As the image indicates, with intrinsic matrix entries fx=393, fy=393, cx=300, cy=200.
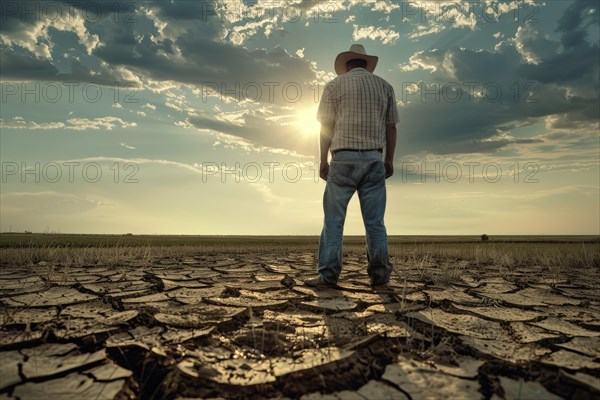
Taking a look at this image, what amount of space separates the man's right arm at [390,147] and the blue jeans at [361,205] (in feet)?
0.64

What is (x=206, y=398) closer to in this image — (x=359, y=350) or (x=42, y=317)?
(x=359, y=350)

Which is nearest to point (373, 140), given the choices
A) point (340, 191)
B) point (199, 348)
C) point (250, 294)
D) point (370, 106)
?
point (370, 106)

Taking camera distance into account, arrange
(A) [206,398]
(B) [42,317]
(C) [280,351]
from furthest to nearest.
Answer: (B) [42,317] → (C) [280,351] → (A) [206,398]

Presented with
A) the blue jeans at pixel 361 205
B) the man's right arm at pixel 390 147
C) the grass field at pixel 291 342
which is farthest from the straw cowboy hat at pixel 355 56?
the grass field at pixel 291 342

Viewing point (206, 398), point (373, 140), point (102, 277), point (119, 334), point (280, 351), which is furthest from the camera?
point (102, 277)

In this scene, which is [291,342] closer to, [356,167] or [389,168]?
[356,167]

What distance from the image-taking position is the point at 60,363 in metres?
1.52

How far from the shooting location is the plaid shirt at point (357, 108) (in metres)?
3.16

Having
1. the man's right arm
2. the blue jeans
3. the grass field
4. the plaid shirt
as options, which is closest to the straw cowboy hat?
the plaid shirt

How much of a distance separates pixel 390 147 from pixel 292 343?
2.13 metres

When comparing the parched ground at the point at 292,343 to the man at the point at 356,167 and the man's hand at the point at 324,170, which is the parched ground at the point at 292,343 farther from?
the man's hand at the point at 324,170

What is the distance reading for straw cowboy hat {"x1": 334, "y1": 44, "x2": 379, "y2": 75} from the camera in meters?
3.35

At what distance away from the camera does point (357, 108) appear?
3172mm

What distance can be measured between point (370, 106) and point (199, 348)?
7.50 ft
